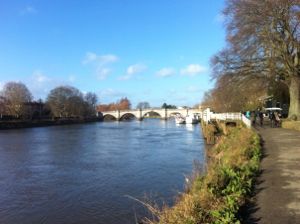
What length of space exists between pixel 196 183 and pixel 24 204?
836cm

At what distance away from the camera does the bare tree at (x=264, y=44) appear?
98.9 feet

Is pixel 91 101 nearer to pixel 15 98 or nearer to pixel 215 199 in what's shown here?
pixel 15 98

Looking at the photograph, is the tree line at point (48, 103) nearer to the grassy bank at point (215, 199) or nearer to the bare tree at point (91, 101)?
the bare tree at point (91, 101)

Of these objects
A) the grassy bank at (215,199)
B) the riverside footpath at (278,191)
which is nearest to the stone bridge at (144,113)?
the riverside footpath at (278,191)

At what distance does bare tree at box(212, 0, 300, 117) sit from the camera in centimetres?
3016

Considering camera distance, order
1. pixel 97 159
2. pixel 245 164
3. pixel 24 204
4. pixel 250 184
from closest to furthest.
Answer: pixel 250 184, pixel 245 164, pixel 24 204, pixel 97 159

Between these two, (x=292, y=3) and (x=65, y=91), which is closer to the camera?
(x=292, y=3)

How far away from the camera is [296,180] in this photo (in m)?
10.1

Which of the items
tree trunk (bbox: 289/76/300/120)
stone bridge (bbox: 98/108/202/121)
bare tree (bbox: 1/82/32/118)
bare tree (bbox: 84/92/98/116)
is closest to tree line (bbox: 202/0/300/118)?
tree trunk (bbox: 289/76/300/120)

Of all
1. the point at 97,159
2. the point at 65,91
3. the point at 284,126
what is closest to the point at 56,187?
the point at 97,159

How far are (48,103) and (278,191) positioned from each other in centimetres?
12345

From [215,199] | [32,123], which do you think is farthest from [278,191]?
[32,123]

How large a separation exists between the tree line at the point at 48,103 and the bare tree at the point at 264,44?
83.8m

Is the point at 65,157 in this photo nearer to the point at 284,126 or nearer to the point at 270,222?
the point at 284,126
